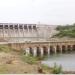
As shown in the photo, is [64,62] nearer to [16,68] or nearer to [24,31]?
[16,68]

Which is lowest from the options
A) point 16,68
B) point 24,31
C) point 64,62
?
point 24,31

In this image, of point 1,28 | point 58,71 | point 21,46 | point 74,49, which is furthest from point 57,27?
point 58,71

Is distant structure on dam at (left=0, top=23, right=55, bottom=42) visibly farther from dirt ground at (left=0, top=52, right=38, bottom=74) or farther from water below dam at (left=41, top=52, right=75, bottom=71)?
dirt ground at (left=0, top=52, right=38, bottom=74)

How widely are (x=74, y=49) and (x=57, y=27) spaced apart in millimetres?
50705

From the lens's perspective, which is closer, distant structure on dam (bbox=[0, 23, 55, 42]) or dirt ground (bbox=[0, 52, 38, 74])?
dirt ground (bbox=[0, 52, 38, 74])

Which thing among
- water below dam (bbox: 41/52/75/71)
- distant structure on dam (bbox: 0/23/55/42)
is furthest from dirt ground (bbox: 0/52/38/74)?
distant structure on dam (bbox: 0/23/55/42)

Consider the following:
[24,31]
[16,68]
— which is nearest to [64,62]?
[16,68]

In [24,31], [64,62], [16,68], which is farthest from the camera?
[24,31]

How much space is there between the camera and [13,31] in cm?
12375

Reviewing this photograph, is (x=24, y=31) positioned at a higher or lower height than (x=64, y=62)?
lower

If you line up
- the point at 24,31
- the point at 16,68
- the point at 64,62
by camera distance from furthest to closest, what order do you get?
the point at 24,31 → the point at 64,62 → the point at 16,68

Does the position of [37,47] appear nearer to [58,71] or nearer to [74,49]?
[74,49]

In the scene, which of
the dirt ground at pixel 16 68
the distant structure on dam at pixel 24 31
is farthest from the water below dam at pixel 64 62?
the distant structure on dam at pixel 24 31

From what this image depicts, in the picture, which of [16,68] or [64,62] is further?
[64,62]
